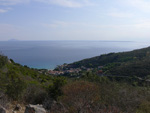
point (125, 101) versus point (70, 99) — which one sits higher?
point (70, 99)

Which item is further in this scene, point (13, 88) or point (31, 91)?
point (31, 91)

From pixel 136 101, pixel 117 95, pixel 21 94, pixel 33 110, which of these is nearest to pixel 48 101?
pixel 21 94

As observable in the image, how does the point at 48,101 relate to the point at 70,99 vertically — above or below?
below

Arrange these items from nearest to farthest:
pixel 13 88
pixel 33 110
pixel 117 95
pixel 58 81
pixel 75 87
Result: pixel 33 110, pixel 75 87, pixel 13 88, pixel 117 95, pixel 58 81

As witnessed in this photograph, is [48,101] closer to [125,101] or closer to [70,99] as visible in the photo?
[70,99]

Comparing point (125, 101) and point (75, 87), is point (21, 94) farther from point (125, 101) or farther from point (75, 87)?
point (125, 101)

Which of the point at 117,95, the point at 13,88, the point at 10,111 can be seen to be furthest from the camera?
the point at 117,95

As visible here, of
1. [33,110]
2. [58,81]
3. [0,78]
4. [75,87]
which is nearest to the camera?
[33,110]

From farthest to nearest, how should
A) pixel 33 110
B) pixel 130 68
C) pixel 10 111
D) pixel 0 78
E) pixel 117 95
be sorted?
pixel 130 68
pixel 0 78
pixel 117 95
pixel 10 111
pixel 33 110

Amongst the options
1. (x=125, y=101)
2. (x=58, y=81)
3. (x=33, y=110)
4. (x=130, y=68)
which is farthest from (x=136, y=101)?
(x=130, y=68)
